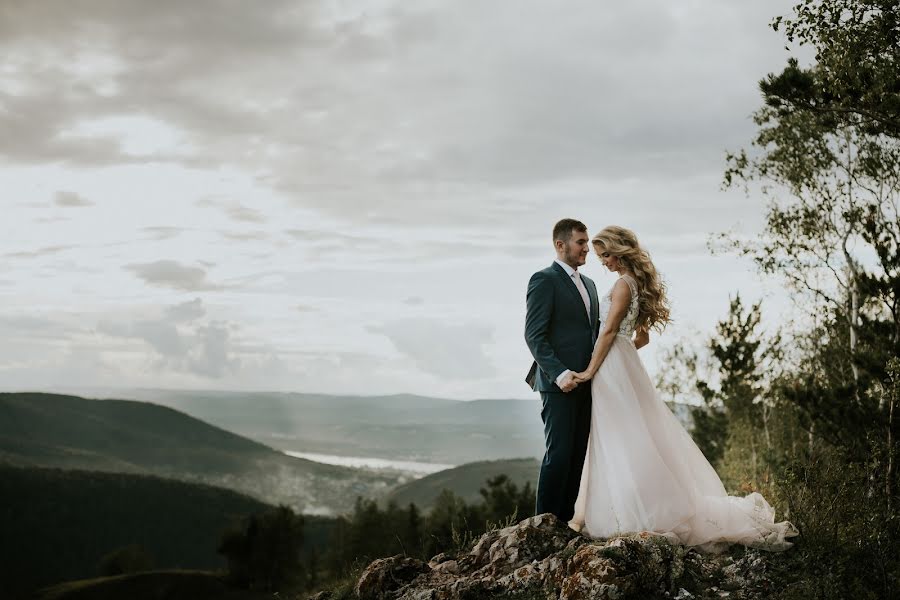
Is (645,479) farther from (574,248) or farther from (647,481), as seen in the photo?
(574,248)

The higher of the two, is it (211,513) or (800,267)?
(800,267)

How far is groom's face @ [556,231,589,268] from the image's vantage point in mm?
8211

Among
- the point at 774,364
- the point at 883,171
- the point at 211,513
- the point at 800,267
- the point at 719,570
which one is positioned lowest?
the point at 211,513

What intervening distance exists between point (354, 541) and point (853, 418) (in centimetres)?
6259

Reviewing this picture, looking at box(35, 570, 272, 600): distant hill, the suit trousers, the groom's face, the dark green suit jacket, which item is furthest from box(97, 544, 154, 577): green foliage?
the groom's face

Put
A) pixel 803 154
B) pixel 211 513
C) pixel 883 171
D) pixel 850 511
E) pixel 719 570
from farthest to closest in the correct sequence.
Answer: pixel 211 513 < pixel 803 154 < pixel 883 171 < pixel 850 511 < pixel 719 570

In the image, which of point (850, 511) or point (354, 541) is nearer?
point (850, 511)

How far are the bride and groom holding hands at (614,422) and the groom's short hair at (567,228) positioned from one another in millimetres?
11

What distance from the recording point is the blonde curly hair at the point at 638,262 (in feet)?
27.0

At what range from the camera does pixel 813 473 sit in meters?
8.98

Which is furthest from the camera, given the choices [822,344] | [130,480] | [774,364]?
[130,480]

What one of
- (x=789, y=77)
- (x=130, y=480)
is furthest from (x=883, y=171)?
(x=130, y=480)

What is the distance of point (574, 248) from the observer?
820 centimetres

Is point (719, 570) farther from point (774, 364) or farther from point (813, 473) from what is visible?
point (774, 364)
